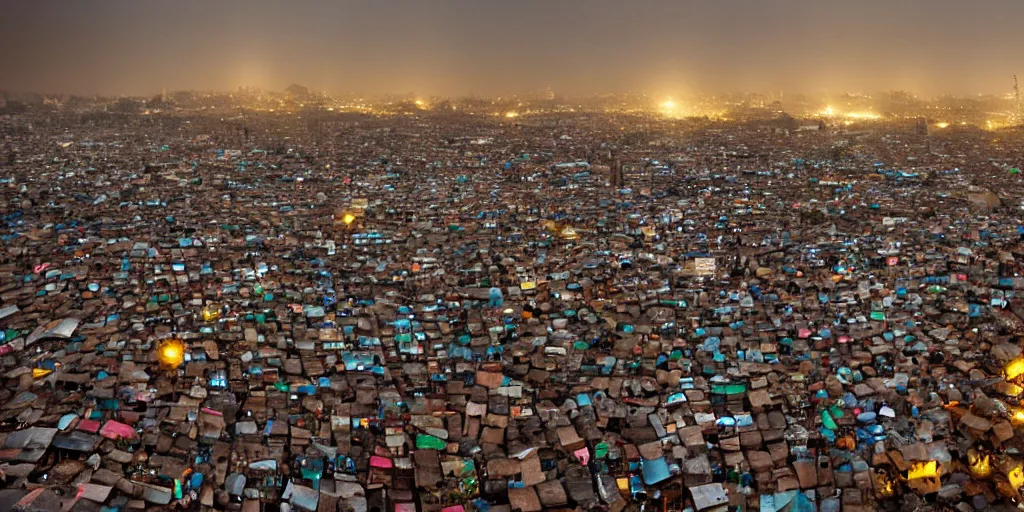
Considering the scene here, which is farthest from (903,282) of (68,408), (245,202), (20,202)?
(20,202)

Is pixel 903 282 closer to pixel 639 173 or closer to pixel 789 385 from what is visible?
pixel 789 385

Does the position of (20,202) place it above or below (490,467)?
above

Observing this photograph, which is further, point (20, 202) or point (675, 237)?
point (20, 202)

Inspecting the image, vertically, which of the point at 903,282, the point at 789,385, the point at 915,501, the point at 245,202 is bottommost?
the point at 915,501

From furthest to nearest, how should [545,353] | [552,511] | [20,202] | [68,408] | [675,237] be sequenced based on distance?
[20,202] < [675,237] < [545,353] < [68,408] < [552,511]

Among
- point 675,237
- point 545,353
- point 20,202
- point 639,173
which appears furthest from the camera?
point 639,173

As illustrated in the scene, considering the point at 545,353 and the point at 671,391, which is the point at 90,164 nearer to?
the point at 545,353
